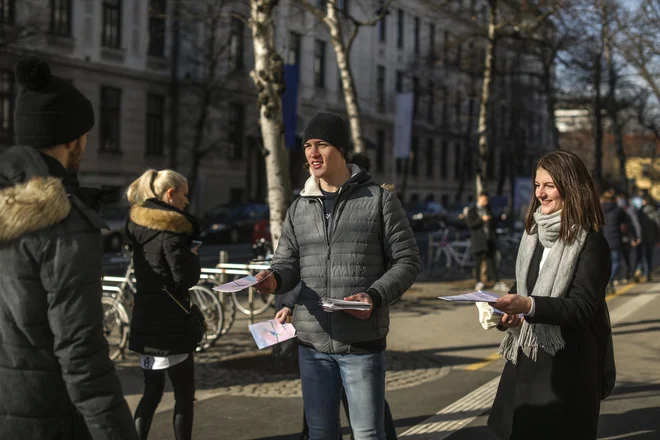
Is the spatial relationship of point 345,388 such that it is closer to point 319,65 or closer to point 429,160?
point 319,65

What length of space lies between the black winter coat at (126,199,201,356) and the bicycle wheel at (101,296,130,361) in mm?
3285

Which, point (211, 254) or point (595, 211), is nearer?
point (595, 211)

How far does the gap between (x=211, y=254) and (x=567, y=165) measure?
21174 millimetres

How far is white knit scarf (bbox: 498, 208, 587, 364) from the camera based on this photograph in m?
3.44

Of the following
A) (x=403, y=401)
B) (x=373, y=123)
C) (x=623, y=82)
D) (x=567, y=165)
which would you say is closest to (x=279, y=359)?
(x=403, y=401)

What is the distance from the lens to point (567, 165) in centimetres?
354

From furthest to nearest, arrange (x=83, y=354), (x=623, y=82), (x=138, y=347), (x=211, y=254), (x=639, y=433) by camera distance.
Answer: (x=623, y=82) < (x=211, y=254) < (x=639, y=433) < (x=138, y=347) < (x=83, y=354)

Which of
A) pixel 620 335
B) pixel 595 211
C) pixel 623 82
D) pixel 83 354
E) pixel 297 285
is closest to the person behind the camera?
pixel 83 354

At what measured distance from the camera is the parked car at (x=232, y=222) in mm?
29047

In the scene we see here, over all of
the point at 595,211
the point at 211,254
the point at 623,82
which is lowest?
the point at 211,254

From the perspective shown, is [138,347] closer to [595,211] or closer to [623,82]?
[595,211]

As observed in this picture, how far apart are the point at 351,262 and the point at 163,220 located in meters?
1.48

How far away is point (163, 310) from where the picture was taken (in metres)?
4.58

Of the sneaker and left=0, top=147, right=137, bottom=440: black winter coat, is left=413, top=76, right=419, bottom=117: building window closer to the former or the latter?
the sneaker
